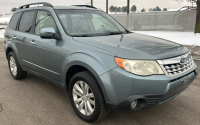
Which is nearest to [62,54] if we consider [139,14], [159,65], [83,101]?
[83,101]

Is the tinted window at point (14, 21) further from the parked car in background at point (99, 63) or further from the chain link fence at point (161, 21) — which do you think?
the chain link fence at point (161, 21)

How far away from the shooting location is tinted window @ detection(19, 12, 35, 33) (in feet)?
13.1

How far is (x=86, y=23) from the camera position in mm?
3592

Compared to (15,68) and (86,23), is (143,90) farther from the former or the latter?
(15,68)

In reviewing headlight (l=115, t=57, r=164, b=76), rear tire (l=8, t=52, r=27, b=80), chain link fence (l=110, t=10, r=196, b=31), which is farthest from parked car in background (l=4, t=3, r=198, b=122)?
chain link fence (l=110, t=10, r=196, b=31)

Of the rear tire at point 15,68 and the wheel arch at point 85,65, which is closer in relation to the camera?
the wheel arch at point 85,65

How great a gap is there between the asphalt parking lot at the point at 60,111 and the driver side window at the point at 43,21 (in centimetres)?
132

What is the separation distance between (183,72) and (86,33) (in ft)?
5.55

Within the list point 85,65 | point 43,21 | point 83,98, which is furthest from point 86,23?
point 83,98

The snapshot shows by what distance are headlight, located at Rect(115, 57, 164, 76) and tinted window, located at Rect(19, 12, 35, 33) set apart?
2544mm

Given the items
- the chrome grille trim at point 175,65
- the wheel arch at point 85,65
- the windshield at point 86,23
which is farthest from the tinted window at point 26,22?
the chrome grille trim at point 175,65

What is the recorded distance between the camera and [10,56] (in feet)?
15.8

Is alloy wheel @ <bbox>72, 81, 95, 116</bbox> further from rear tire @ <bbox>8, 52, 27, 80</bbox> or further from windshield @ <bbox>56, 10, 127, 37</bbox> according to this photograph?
rear tire @ <bbox>8, 52, 27, 80</bbox>

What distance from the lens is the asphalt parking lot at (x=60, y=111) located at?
2805 mm
